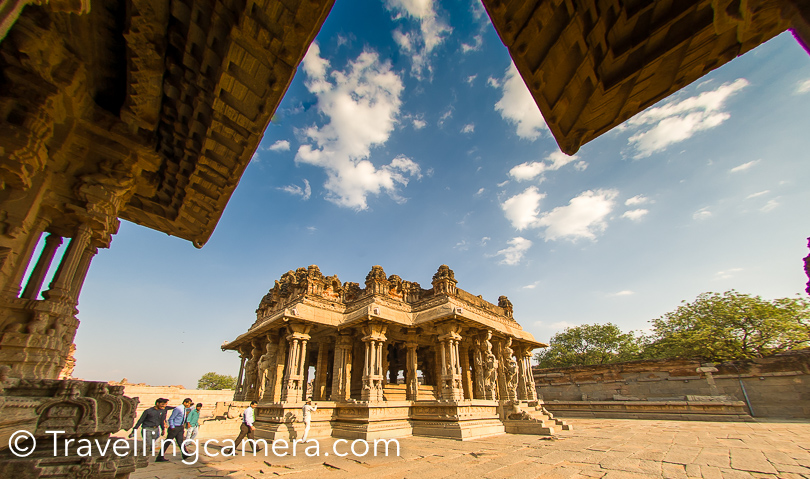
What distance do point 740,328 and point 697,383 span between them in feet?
28.7

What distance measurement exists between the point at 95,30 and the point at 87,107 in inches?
41.0

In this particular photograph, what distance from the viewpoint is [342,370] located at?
46.6 feet

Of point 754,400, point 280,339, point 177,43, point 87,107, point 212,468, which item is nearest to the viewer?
point 177,43

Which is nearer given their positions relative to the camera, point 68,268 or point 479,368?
point 68,268

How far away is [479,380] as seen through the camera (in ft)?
48.6

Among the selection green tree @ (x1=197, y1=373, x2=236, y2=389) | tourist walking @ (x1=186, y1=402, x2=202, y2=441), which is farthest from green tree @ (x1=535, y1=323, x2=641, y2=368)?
green tree @ (x1=197, y1=373, x2=236, y2=389)

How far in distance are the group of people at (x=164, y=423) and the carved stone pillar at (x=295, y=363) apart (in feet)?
13.5

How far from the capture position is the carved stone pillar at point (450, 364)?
1255 centimetres

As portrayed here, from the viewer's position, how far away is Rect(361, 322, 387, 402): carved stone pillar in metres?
12.6

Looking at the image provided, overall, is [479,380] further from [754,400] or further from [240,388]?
[754,400]

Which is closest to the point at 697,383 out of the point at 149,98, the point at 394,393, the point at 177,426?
the point at 394,393

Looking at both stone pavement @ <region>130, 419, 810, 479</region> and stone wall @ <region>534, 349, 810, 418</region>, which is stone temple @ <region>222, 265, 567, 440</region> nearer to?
stone pavement @ <region>130, 419, 810, 479</region>

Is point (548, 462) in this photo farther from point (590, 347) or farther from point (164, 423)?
point (590, 347)

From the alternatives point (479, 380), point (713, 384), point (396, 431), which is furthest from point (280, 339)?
point (713, 384)
